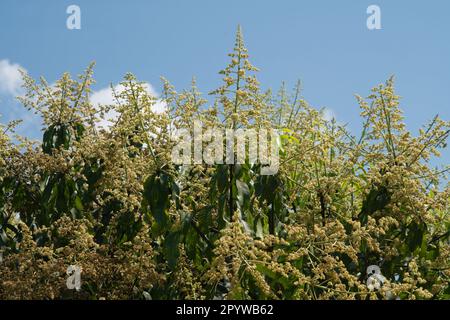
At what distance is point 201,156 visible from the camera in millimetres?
4629

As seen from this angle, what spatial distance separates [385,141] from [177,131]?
1.41 m

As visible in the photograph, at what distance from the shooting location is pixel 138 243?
14.8 feet

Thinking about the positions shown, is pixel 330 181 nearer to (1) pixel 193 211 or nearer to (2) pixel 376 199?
(2) pixel 376 199

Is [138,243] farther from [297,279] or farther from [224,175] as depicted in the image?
[297,279]

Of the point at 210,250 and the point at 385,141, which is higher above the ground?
the point at 385,141

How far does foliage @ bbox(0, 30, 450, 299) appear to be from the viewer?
13.8ft

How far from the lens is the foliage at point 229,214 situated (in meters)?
4.19

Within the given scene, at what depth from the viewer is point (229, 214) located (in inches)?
178
